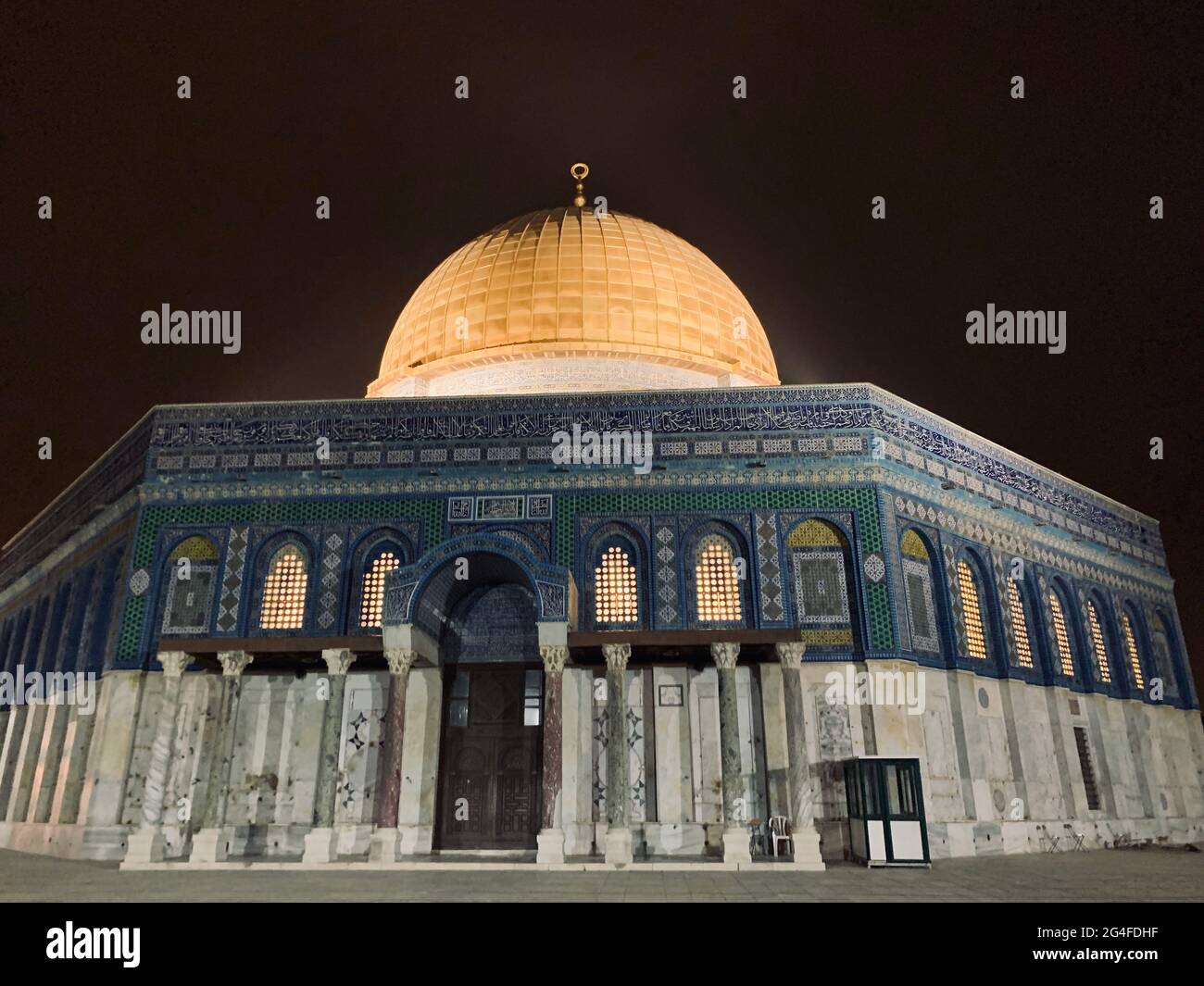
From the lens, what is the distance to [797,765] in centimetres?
1475

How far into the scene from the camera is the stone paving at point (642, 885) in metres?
10.0

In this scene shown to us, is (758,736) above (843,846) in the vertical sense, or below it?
above

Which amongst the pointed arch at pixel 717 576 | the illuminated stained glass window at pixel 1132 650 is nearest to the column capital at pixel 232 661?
the pointed arch at pixel 717 576

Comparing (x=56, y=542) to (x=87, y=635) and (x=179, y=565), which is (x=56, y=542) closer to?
(x=87, y=635)

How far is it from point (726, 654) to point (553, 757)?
11.1ft

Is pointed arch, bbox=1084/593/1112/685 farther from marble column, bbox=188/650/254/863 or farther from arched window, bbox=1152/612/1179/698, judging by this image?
marble column, bbox=188/650/254/863

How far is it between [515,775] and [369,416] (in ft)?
26.0

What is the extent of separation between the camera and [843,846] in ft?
50.2

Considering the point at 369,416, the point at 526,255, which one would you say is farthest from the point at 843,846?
the point at 526,255

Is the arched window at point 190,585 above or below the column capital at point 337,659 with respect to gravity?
above

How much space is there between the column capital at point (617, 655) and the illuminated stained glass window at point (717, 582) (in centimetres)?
233

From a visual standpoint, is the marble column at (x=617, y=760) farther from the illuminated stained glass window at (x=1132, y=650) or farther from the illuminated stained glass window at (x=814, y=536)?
the illuminated stained glass window at (x=1132, y=650)

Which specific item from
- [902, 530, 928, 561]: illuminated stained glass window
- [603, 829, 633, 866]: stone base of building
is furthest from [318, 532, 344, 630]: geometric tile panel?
[902, 530, 928, 561]: illuminated stained glass window
